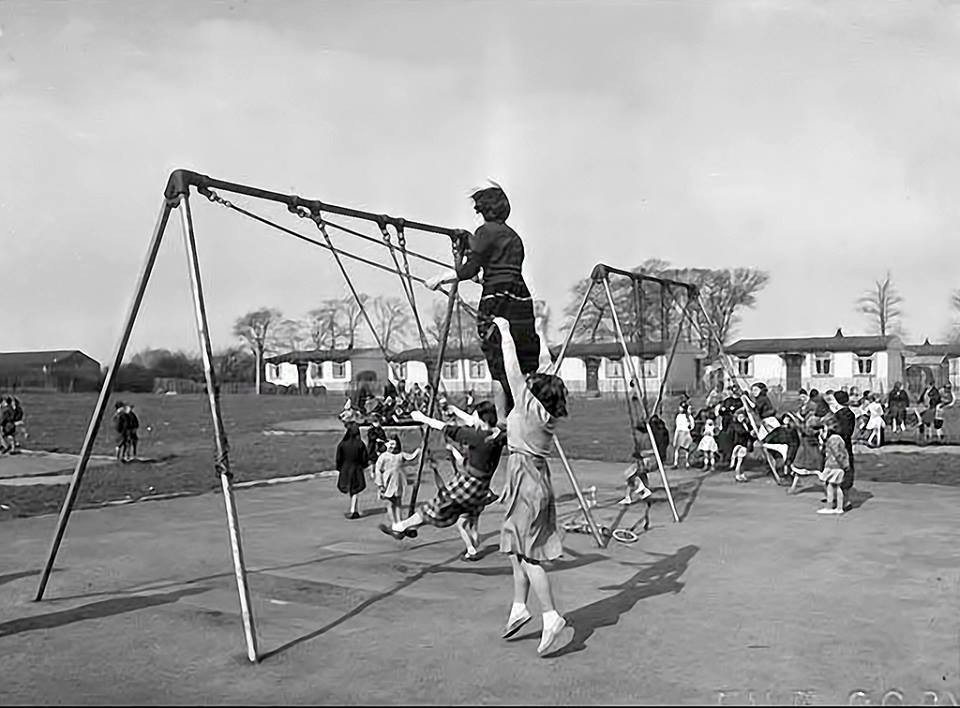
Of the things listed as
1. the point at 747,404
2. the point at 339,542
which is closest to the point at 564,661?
the point at 339,542

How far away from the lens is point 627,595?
8.95 metres

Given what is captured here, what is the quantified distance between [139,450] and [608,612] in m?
22.3

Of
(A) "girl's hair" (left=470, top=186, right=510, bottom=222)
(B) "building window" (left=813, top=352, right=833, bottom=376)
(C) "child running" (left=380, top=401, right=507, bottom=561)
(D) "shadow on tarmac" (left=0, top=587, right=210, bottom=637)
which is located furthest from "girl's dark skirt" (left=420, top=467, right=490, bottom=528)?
(B) "building window" (left=813, top=352, right=833, bottom=376)

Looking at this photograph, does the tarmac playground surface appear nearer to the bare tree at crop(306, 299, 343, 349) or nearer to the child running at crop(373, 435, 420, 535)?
the child running at crop(373, 435, 420, 535)

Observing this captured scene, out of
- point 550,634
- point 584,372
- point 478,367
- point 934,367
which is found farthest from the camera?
point 934,367

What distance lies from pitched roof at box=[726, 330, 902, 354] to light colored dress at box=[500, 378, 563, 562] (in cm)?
6528

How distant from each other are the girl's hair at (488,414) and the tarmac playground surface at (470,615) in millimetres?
1573

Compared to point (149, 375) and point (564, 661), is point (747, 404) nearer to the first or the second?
point (149, 375)

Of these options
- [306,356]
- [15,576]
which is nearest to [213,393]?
[15,576]

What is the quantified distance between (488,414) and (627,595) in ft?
6.78

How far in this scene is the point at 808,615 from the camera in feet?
26.6

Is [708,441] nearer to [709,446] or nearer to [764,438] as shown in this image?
[709,446]

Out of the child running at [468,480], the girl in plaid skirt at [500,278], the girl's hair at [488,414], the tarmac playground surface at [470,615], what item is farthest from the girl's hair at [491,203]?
the tarmac playground surface at [470,615]

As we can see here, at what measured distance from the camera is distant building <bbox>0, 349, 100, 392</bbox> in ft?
52.0
